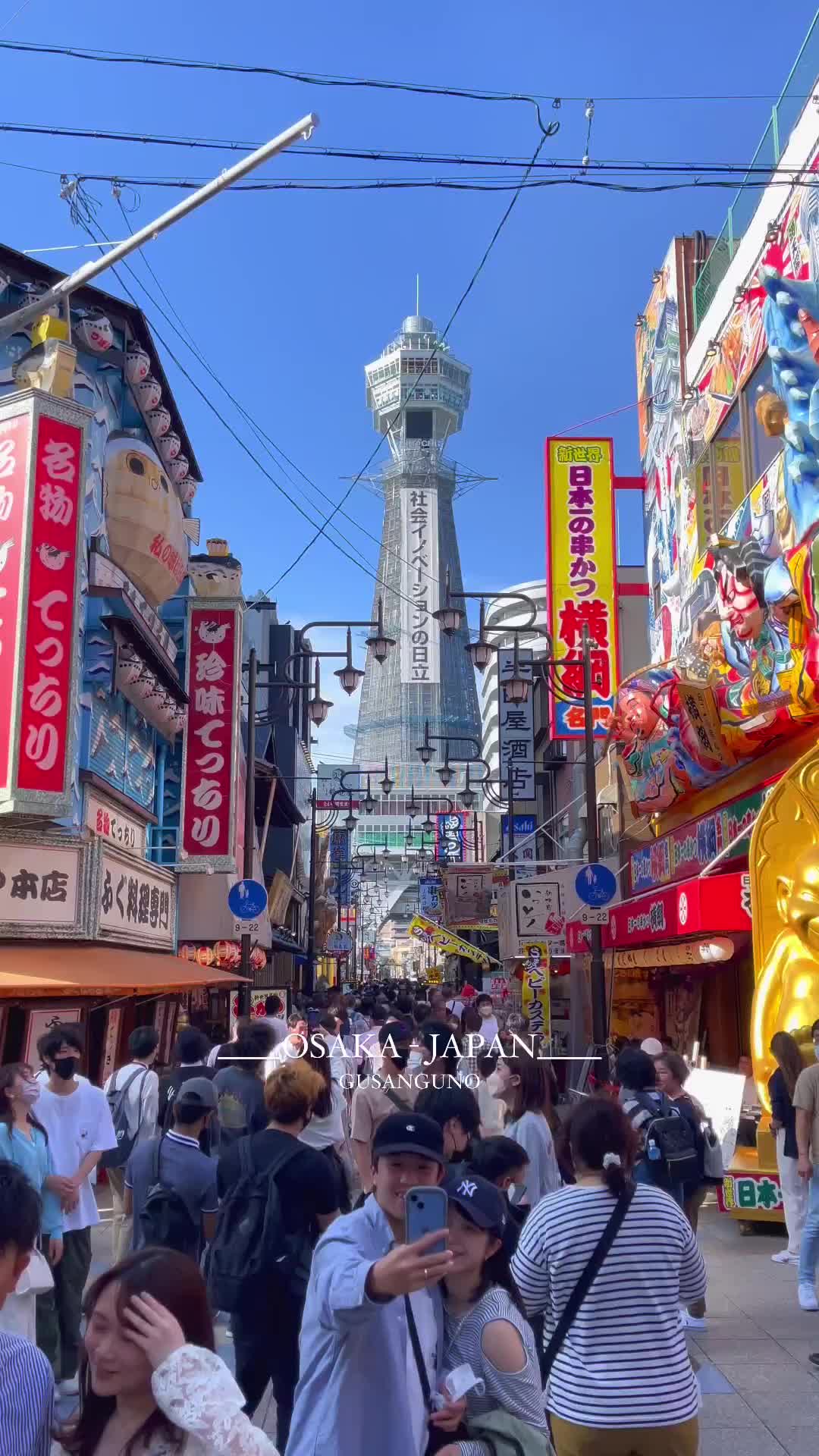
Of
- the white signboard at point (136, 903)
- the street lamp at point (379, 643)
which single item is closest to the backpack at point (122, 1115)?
the white signboard at point (136, 903)

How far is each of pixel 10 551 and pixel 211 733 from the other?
25.7 feet

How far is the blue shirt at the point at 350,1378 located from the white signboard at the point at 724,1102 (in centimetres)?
808

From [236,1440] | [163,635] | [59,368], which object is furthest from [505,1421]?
[163,635]

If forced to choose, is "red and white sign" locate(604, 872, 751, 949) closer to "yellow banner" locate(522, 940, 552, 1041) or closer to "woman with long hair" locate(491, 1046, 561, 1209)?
"yellow banner" locate(522, 940, 552, 1041)

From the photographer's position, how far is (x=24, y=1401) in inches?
97.2

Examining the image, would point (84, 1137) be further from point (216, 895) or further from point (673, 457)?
point (673, 457)

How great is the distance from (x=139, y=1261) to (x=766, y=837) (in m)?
11.4

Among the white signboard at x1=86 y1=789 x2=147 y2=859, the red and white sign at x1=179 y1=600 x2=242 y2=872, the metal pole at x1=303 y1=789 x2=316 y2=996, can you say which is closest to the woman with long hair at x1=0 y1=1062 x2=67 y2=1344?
the white signboard at x1=86 y1=789 x2=147 y2=859

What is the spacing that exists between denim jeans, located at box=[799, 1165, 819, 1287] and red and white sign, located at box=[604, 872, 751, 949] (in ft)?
19.7

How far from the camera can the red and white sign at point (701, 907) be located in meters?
14.0

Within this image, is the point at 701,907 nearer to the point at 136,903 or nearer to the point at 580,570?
the point at 136,903

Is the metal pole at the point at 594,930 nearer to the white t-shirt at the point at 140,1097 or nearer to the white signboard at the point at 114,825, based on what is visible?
the white signboard at the point at 114,825

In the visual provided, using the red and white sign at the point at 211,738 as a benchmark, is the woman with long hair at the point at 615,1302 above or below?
below

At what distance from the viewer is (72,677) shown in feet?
43.0
